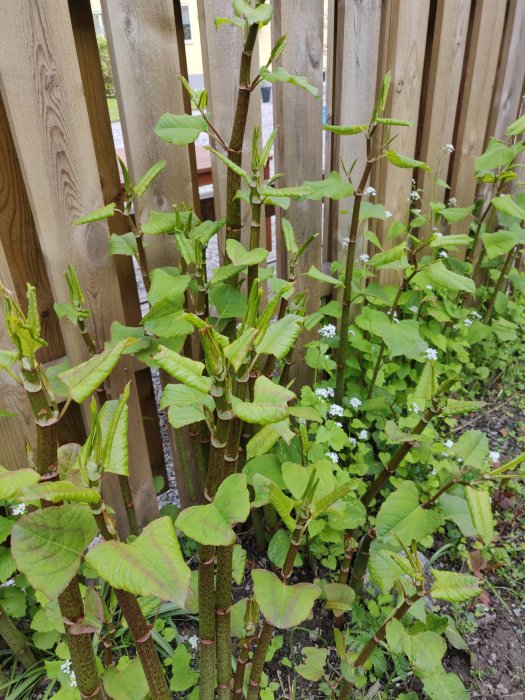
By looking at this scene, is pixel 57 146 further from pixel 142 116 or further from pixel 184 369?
pixel 184 369

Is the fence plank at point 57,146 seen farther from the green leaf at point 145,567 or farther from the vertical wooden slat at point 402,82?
the vertical wooden slat at point 402,82

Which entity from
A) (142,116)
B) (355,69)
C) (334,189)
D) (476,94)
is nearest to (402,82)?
(355,69)

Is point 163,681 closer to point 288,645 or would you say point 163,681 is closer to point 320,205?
point 288,645

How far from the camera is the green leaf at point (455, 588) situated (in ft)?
3.34

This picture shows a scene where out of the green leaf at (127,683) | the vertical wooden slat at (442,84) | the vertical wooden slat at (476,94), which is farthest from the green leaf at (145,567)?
the vertical wooden slat at (476,94)

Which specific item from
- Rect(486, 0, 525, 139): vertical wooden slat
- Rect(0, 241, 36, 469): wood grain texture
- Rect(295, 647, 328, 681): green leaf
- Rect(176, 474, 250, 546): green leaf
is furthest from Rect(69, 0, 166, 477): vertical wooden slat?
Rect(486, 0, 525, 139): vertical wooden slat

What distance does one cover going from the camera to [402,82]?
224cm

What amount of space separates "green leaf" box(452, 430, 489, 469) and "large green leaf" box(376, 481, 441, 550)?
143mm

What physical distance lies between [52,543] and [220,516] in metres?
0.24

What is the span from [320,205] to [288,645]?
1.64 meters

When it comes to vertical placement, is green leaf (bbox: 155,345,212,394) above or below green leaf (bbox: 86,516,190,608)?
above

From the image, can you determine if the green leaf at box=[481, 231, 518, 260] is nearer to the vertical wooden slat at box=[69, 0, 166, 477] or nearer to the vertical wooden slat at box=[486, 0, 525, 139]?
the vertical wooden slat at box=[486, 0, 525, 139]

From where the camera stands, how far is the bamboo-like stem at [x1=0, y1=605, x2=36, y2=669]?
1.48m

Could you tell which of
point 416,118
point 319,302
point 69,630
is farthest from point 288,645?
point 416,118
